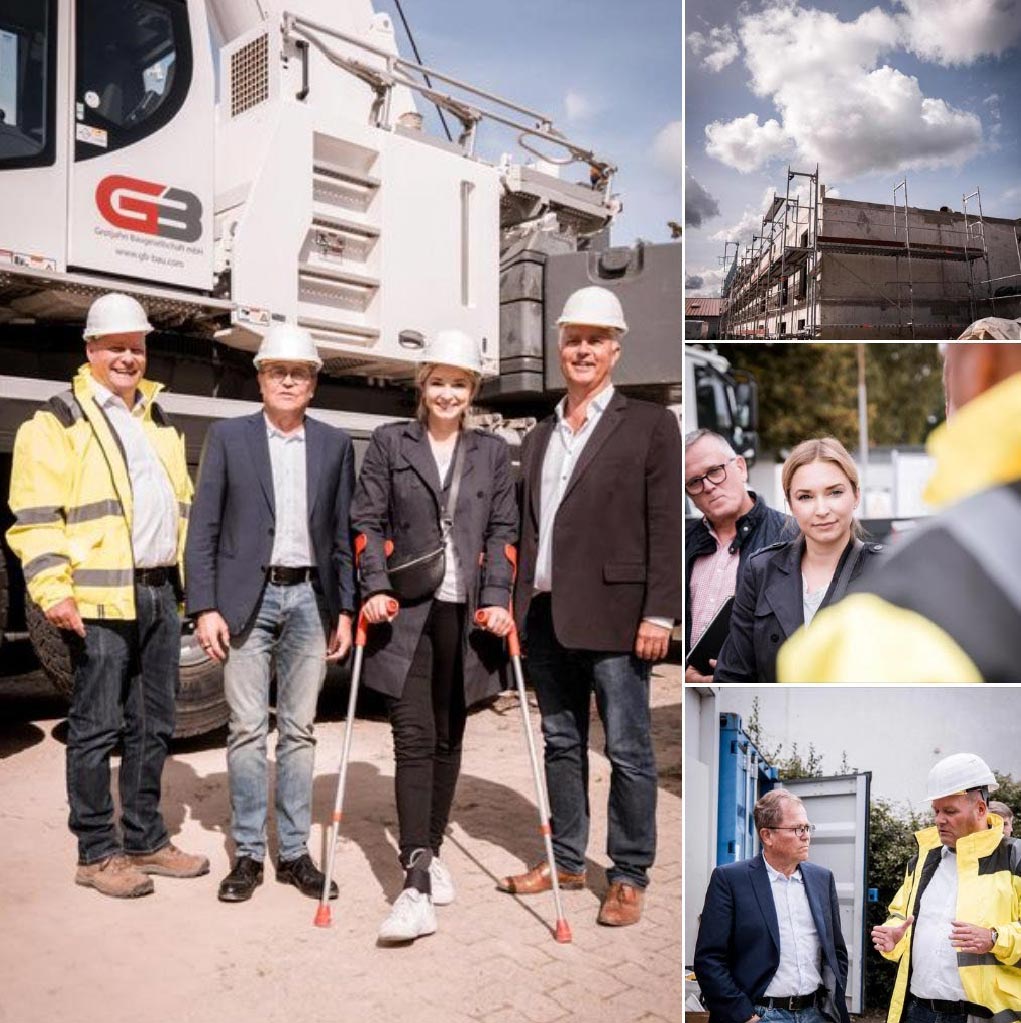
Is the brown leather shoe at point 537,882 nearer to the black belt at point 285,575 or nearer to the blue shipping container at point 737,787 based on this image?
the black belt at point 285,575

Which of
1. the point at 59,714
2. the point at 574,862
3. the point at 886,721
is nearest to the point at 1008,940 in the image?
the point at 886,721

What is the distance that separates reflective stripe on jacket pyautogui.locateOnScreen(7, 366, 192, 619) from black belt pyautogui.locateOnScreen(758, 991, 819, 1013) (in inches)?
73.6

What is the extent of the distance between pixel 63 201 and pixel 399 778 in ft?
7.85

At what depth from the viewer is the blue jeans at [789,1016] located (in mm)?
1948

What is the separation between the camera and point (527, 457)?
118 inches

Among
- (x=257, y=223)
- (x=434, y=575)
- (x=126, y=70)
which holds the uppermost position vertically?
(x=126, y=70)

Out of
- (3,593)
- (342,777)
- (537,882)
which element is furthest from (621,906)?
(3,593)

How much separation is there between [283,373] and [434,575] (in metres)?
0.71

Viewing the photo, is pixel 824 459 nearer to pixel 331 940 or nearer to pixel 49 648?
pixel 331 940

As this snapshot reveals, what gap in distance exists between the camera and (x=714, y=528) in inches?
83.7

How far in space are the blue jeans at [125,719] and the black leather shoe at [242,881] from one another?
0.30 meters

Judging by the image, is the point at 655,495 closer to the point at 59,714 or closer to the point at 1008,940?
the point at 1008,940

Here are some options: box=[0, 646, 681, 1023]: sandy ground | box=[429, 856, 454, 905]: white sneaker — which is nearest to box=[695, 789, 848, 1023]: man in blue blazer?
box=[0, 646, 681, 1023]: sandy ground

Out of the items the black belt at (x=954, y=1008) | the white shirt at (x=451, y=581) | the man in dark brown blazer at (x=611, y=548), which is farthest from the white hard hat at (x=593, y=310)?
the black belt at (x=954, y=1008)
